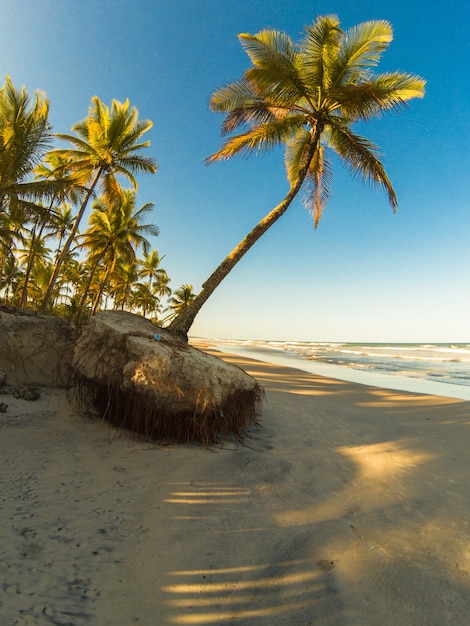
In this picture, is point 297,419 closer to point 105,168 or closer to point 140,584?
point 140,584

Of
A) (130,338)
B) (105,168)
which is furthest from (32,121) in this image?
(130,338)

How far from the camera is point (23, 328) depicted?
15.5ft

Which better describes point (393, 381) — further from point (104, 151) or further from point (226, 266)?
point (104, 151)

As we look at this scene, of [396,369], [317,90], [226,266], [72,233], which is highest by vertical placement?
[317,90]

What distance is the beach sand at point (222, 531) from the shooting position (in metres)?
1.50

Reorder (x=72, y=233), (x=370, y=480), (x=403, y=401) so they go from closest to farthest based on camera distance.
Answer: (x=370, y=480) < (x=403, y=401) < (x=72, y=233)

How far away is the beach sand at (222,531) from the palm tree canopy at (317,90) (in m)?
7.85

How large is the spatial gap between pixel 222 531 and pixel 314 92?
36.3 ft

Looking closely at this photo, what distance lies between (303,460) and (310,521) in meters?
1.11

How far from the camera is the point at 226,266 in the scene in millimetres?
7129

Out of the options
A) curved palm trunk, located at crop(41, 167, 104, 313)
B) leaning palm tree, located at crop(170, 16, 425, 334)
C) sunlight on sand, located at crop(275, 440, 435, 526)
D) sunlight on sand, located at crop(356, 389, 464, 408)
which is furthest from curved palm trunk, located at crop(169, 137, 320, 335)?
curved palm trunk, located at crop(41, 167, 104, 313)

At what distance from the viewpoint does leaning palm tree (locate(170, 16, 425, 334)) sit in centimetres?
809

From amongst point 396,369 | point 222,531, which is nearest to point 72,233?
point 222,531

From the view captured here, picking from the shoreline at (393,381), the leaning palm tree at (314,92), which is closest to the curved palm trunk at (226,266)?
the leaning palm tree at (314,92)
